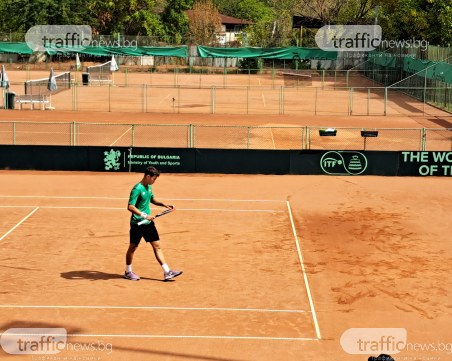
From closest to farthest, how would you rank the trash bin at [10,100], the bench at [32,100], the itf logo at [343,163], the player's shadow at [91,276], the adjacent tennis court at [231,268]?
the adjacent tennis court at [231,268] < the player's shadow at [91,276] < the itf logo at [343,163] < the trash bin at [10,100] < the bench at [32,100]

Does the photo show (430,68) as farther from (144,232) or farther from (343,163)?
(144,232)

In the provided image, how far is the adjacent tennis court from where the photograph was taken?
521 inches

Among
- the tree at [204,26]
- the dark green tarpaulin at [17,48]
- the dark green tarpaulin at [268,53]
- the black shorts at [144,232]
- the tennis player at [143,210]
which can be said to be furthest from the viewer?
the tree at [204,26]

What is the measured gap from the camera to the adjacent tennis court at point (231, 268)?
43.4 ft

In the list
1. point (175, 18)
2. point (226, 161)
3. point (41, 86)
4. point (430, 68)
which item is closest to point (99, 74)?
point (41, 86)

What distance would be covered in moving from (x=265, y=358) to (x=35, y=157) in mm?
20575

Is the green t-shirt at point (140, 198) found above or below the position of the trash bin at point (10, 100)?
above

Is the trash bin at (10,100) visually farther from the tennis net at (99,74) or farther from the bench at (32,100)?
the tennis net at (99,74)

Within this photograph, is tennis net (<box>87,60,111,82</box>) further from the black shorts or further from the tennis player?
the black shorts

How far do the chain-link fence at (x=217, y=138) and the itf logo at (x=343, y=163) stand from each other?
2968 mm

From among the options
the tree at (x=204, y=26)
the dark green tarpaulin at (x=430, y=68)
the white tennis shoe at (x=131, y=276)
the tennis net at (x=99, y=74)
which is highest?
the tree at (x=204, y=26)

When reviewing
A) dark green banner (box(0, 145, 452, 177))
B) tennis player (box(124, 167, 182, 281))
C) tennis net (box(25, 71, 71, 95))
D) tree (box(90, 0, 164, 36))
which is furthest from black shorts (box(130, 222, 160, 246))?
tree (box(90, 0, 164, 36))

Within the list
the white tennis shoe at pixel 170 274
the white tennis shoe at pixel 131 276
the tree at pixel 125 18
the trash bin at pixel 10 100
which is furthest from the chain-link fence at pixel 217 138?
the tree at pixel 125 18

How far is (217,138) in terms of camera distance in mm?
37750
